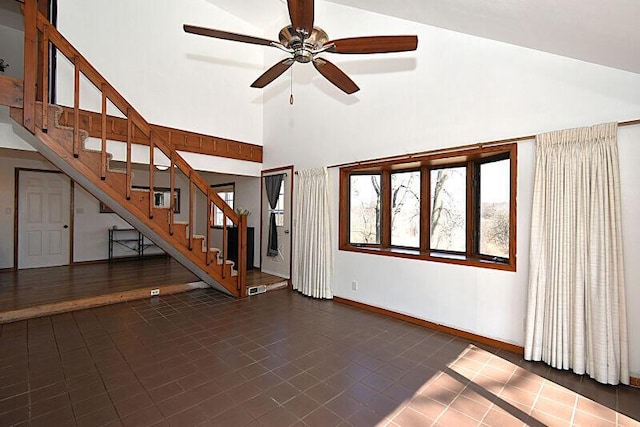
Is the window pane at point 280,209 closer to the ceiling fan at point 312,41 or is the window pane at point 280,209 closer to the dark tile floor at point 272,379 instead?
the dark tile floor at point 272,379

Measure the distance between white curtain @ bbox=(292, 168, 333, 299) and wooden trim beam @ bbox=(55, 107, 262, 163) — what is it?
1429mm

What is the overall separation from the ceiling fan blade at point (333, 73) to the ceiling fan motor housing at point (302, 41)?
0.18 metres

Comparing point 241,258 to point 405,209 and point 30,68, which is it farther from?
point 30,68

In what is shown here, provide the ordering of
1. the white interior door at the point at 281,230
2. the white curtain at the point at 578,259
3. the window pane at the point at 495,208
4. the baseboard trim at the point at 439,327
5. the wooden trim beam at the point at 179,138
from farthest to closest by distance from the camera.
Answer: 1. the white interior door at the point at 281,230
2. the wooden trim beam at the point at 179,138
3. the window pane at the point at 495,208
4. the baseboard trim at the point at 439,327
5. the white curtain at the point at 578,259

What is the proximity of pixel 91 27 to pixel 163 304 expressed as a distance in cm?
433

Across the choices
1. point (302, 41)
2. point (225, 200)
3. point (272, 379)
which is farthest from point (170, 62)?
point (272, 379)

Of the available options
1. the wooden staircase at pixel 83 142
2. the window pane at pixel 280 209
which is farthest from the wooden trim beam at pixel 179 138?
the window pane at pixel 280 209

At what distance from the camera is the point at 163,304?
4637mm

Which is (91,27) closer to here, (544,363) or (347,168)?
(347,168)

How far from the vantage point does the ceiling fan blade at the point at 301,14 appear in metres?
2.03

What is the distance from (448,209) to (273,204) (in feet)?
11.3

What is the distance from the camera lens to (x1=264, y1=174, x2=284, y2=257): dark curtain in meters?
6.21

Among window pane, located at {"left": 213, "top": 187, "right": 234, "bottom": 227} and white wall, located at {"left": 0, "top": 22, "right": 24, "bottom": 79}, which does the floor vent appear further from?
white wall, located at {"left": 0, "top": 22, "right": 24, "bottom": 79}

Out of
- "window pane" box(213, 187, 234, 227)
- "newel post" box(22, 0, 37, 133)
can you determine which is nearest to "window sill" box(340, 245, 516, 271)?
"window pane" box(213, 187, 234, 227)
